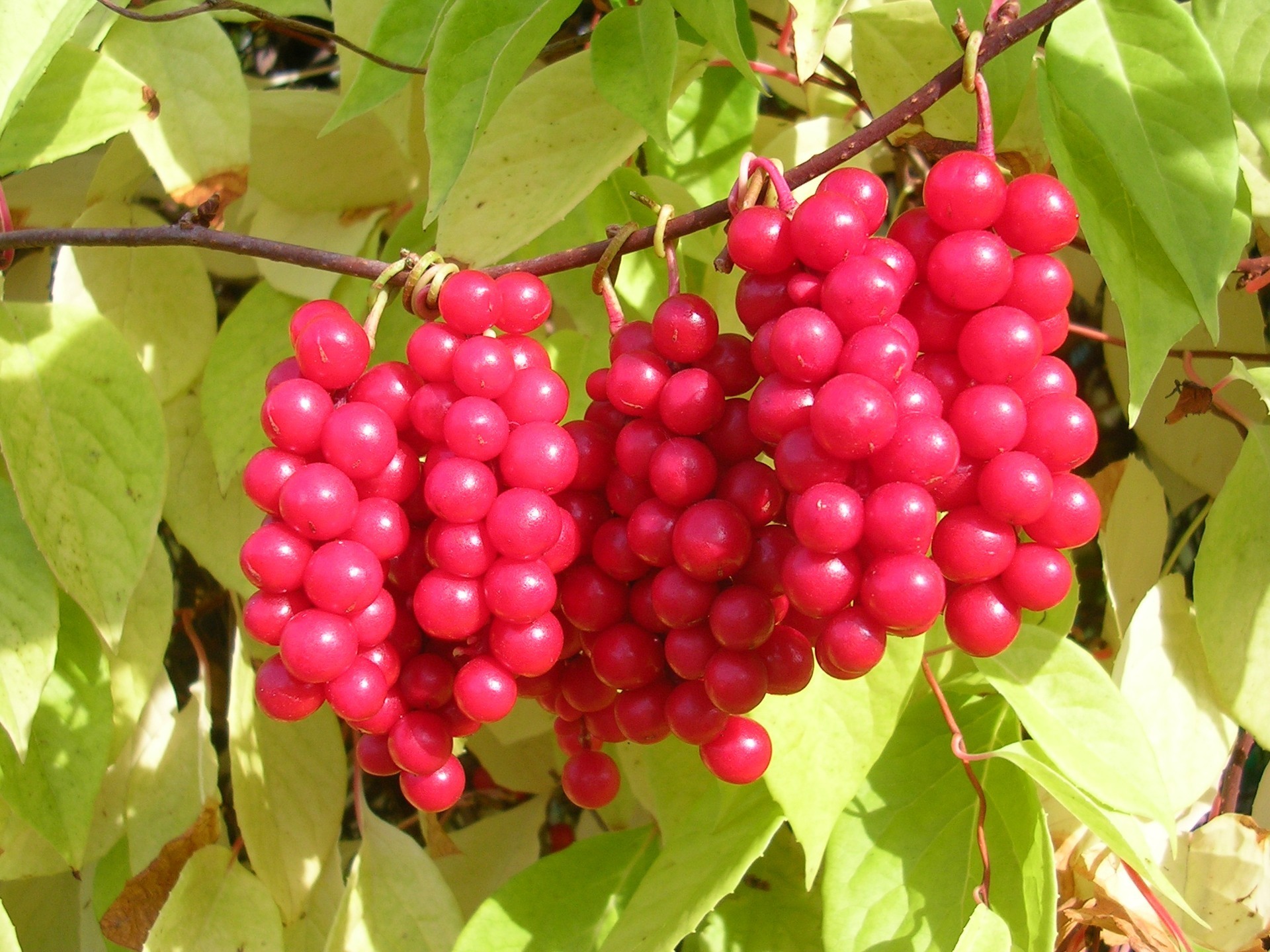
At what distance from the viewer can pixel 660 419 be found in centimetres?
45

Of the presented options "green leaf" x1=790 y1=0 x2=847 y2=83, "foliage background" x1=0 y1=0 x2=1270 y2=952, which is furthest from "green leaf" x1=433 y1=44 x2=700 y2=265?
"green leaf" x1=790 y1=0 x2=847 y2=83

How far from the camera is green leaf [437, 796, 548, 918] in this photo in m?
0.88

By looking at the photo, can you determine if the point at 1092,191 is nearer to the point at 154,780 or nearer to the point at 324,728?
the point at 324,728

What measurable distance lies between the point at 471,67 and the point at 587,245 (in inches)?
4.2

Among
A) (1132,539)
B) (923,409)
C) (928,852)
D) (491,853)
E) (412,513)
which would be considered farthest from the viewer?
(491,853)

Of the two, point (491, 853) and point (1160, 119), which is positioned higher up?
point (1160, 119)

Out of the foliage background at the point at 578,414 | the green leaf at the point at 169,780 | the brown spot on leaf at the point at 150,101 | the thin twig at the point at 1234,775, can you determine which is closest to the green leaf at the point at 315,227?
the foliage background at the point at 578,414

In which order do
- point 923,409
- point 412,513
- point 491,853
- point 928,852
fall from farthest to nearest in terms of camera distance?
point 491,853 < point 928,852 < point 412,513 < point 923,409

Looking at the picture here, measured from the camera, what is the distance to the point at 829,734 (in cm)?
55

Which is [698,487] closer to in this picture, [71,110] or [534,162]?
[534,162]

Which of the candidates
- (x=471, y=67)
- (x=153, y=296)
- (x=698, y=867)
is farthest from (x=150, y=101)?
(x=698, y=867)

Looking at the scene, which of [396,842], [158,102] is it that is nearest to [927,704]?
[396,842]

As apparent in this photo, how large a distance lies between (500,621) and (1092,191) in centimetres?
36

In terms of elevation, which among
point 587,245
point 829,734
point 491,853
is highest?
point 587,245
